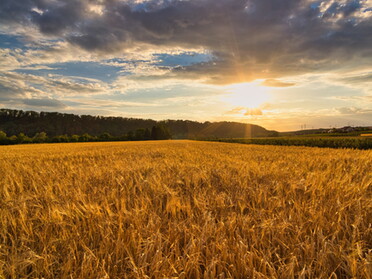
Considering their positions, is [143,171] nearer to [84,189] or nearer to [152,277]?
[84,189]

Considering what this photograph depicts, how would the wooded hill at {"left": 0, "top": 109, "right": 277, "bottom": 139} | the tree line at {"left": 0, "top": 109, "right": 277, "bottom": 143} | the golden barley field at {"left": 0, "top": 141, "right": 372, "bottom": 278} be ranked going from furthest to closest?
the wooded hill at {"left": 0, "top": 109, "right": 277, "bottom": 139}
the tree line at {"left": 0, "top": 109, "right": 277, "bottom": 143}
the golden barley field at {"left": 0, "top": 141, "right": 372, "bottom": 278}

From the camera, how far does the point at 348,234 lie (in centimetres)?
205

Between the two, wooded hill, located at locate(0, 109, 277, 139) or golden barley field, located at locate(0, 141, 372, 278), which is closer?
golden barley field, located at locate(0, 141, 372, 278)

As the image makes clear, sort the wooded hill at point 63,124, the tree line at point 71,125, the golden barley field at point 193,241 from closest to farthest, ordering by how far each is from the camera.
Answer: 1. the golden barley field at point 193,241
2. the tree line at point 71,125
3. the wooded hill at point 63,124

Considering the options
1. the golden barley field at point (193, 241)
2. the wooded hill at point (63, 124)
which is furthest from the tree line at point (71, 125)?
the golden barley field at point (193, 241)

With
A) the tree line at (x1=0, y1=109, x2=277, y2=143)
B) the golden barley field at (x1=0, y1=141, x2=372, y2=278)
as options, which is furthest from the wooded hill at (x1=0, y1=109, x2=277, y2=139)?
the golden barley field at (x1=0, y1=141, x2=372, y2=278)

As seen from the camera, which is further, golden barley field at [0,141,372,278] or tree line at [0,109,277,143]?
tree line at [0,109,277,143]

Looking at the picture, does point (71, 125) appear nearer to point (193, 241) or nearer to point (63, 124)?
point (63, 124)

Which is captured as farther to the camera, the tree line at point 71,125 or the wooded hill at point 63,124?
the wooded hill at point 63,124

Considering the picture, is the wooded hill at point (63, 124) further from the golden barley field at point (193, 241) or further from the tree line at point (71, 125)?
the golden barley field at point (193, 241)

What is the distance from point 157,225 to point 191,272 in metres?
0.71

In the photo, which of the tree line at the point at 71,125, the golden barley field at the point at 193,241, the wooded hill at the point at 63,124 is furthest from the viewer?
the wooded hill at the point at 63,124

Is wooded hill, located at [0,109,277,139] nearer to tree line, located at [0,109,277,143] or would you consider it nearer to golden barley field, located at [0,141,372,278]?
tree line, located at [0,109,277,143]

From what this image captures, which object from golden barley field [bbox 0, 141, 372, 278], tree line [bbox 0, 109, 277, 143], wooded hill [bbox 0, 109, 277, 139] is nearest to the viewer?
golden barley field [bbox 0, 141, 372, 278]
